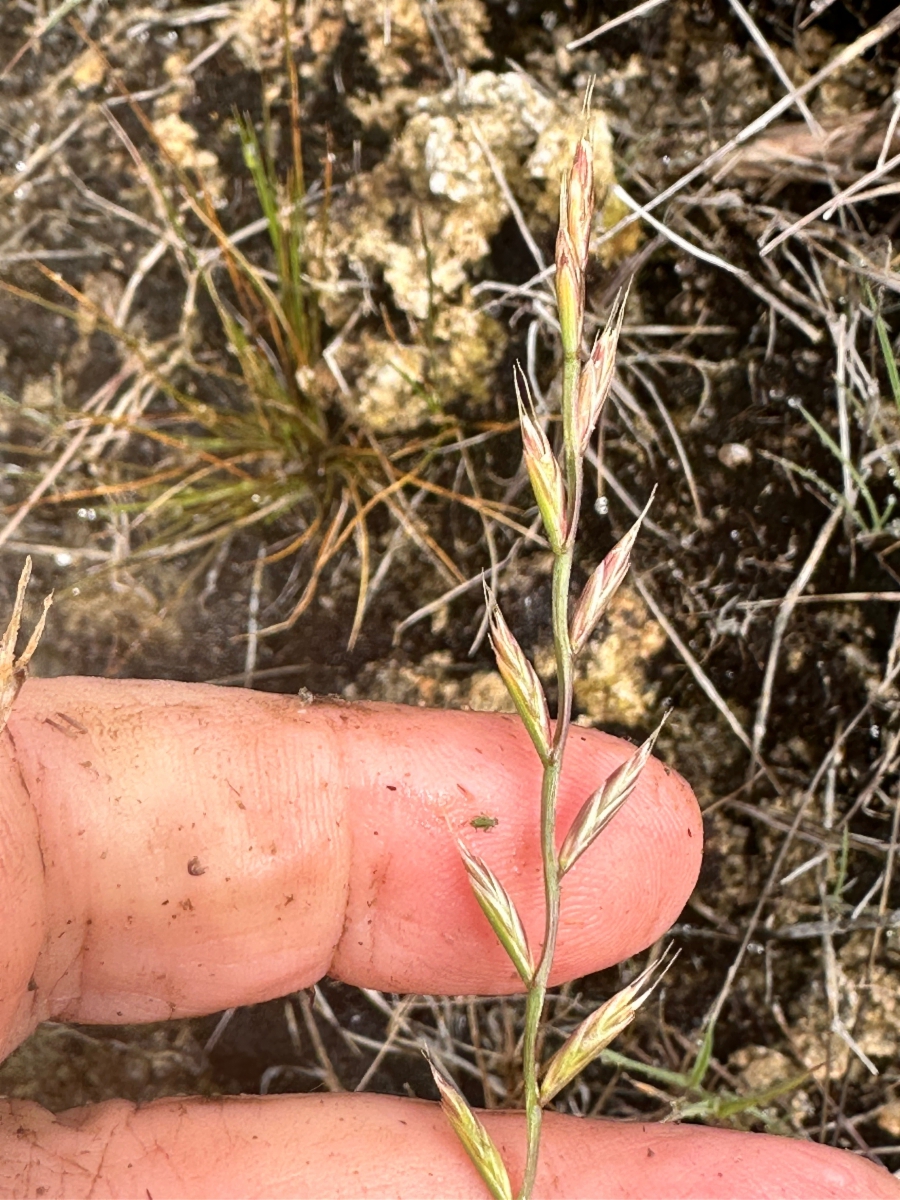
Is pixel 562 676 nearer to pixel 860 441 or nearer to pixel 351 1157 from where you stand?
pixel 351 1157

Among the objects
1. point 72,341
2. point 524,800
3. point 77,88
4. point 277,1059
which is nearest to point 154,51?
point 77,88

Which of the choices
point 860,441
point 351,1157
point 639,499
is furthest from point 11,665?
point 860,441

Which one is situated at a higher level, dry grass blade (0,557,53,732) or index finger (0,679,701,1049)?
dry grass blade (0,557,53,732)

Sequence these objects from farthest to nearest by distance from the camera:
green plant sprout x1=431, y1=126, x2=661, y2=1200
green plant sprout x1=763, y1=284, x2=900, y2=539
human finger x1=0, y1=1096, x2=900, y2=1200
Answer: green plant sprout x1=763, y1=284, x2=900, y2=539 → human finger x1=0, y1=1096, x2=900, y2=1200 → green plant sprout x1=431, y1=126, x2=661, y2=1200

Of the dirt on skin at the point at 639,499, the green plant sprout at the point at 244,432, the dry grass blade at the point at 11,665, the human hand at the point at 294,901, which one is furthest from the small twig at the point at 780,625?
the dry grass blade at the point at 11,665

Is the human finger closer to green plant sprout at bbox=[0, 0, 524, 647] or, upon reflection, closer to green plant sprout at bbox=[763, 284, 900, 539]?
green plant sprout at bbox=[0, 0, 524, 647]

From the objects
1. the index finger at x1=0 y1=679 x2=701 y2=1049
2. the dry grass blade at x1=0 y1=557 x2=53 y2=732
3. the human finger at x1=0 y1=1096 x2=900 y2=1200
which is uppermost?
the dry grass blade at x1=0 y1=557 x2=53 y2=732

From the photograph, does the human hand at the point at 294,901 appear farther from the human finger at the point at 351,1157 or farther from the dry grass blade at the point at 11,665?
the dry grass blade at the point at 11,665

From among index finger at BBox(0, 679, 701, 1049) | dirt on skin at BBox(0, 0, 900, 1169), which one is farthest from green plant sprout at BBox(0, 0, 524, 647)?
→ index finger at BBox(0, 679, 701, 1049)
